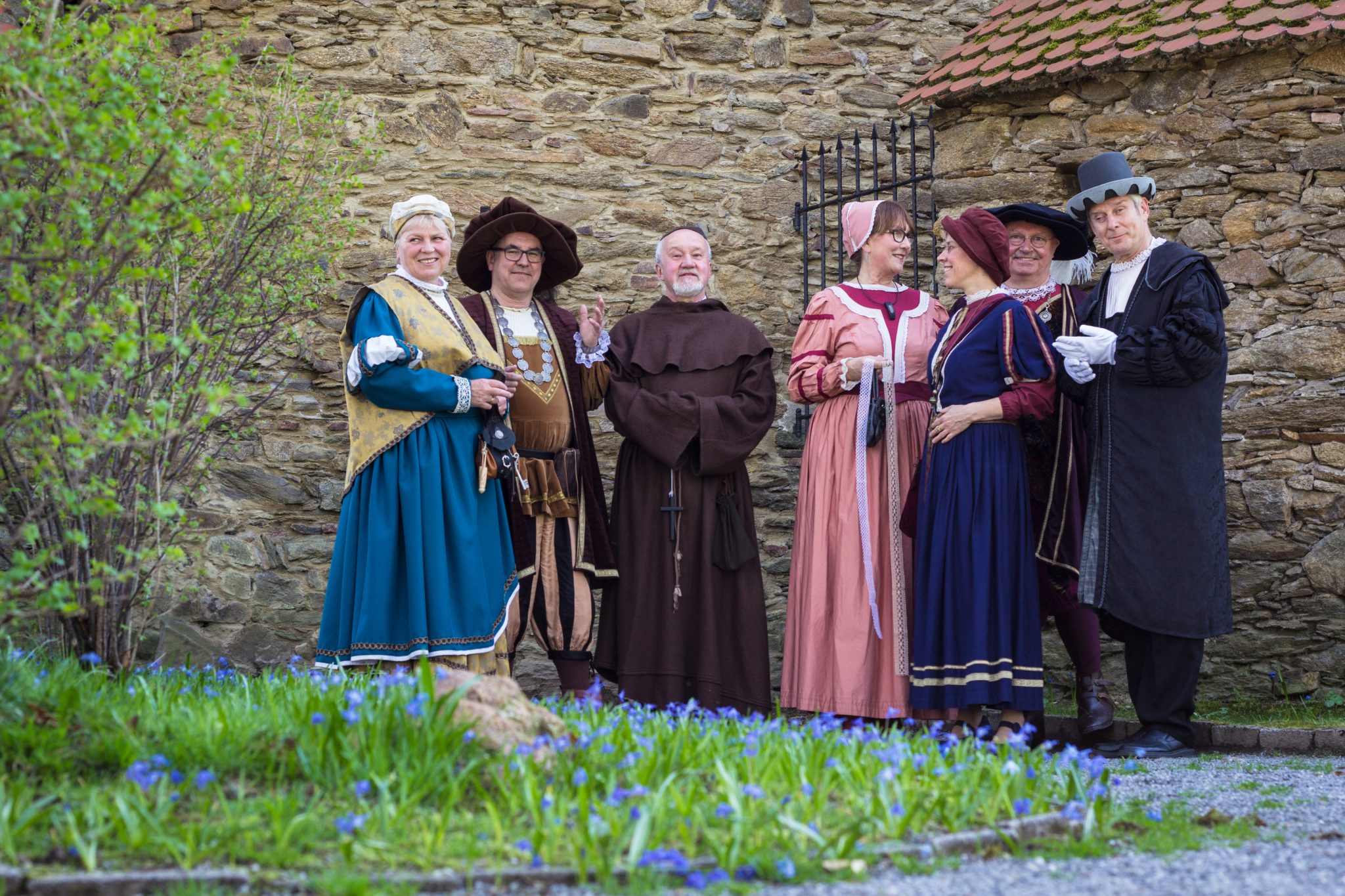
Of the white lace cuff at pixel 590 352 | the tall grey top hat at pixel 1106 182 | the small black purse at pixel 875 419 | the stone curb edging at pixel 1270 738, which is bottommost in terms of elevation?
the stone curb edging at pixel 1270 738

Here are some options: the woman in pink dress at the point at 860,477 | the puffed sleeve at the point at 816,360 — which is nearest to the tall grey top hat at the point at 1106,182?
the woman in pink dress at the point at 860,477

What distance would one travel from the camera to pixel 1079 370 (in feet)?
13.9

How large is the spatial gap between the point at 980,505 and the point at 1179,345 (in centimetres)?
81

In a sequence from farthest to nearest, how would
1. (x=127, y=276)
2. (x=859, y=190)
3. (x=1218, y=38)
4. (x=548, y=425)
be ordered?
(x=859, y=190)
(x=1218, y=38)
(x=548, y=425)
(x=127, y=276)

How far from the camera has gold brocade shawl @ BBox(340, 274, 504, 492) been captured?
4.18 metres

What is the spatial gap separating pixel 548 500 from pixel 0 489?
1.75 meters

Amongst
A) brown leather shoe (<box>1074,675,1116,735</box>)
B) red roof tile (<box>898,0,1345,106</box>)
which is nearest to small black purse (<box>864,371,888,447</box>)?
brown leather shoe (<box>1074,675,1116,735</box>)

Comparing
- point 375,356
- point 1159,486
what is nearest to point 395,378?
point 375,356

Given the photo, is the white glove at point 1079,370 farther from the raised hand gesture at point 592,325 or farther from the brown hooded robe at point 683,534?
the raised hand gesture at point 592,325

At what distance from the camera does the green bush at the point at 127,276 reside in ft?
9.11

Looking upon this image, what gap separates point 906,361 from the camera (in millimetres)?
4590

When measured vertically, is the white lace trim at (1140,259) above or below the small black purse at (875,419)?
above

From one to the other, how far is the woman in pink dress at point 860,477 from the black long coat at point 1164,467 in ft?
2.06

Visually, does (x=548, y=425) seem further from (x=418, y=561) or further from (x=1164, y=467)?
(x=1164, y=467)
